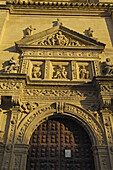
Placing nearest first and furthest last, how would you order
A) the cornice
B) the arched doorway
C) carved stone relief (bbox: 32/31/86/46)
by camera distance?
the arched doorway
carved stone relief (bbox: 32/31/86/46)
the cornice

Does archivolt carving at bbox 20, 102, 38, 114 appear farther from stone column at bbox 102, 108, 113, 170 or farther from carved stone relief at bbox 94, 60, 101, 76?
carved stone relief at bbox 94, 60, 101, 76

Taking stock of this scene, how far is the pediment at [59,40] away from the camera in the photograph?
9047mm

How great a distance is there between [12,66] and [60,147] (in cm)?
420

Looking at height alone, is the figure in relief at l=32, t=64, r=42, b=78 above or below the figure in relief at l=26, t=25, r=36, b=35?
below

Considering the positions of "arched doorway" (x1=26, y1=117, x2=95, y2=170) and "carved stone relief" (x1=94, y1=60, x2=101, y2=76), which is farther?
"carved stone relief" (x1=94, y1=60, x2=101, y2=76)

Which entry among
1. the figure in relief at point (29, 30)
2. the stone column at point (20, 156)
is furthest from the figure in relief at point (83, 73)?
the stone column at point (20, 156)

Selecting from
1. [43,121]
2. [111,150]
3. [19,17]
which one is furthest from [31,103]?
[19,17]

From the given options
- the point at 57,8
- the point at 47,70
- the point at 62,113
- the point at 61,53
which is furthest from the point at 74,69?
the point at 57,8

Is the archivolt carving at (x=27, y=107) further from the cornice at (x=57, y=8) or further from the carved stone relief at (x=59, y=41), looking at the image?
Answer: the cornice at (x=57, y=8)

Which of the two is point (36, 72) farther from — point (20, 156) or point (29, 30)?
point (20, 156)

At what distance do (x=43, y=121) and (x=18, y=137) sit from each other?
1.22 m

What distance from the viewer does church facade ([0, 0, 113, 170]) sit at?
6.35 m

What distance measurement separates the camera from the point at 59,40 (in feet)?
30.8

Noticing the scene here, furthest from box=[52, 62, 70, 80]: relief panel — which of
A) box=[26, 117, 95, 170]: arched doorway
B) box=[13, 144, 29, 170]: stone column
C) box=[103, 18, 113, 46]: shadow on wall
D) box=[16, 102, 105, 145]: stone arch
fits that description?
box=[13, 144, 29, 170]: stone column
